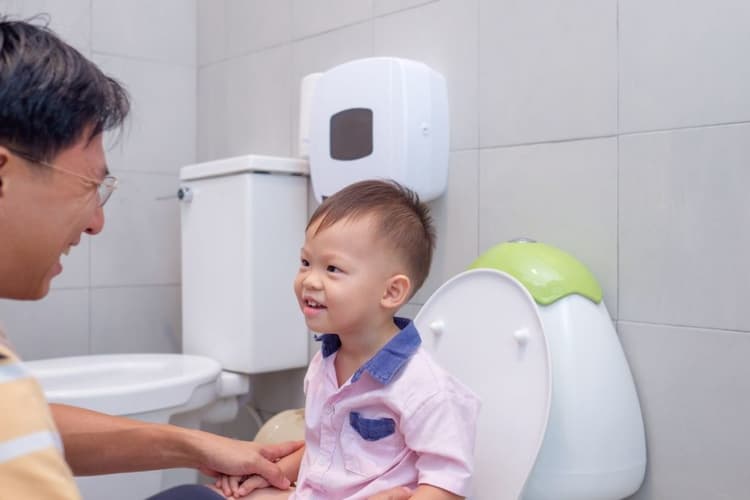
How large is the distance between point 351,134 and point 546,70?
401 millimetres

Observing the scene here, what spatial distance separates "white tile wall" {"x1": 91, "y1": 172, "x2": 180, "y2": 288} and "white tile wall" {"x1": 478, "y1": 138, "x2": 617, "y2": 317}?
101 centimetres

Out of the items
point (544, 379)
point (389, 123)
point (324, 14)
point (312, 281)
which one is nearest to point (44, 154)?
point (312, 281)

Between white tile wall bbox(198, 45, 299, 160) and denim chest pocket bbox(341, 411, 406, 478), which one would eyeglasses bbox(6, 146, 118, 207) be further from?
white tile wall bbox(198, 45, 299, 160)

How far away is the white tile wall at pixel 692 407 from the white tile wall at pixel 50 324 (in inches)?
52.6

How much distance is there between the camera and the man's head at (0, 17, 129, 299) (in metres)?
0.65

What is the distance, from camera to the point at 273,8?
197cm

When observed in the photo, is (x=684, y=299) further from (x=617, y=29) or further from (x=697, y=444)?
(x=617, y=29)

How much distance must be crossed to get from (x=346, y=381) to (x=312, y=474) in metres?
0.13

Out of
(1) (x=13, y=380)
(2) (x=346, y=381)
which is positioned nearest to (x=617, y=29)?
(2) (x=346, y=381)

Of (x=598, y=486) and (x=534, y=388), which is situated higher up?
(x=534, y=388)

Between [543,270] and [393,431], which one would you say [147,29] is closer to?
[543,270]

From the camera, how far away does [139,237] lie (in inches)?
82.3

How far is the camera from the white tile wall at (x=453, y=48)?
1.51 m

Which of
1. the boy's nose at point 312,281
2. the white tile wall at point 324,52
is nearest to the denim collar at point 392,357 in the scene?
the boy's nose at point 312,281
